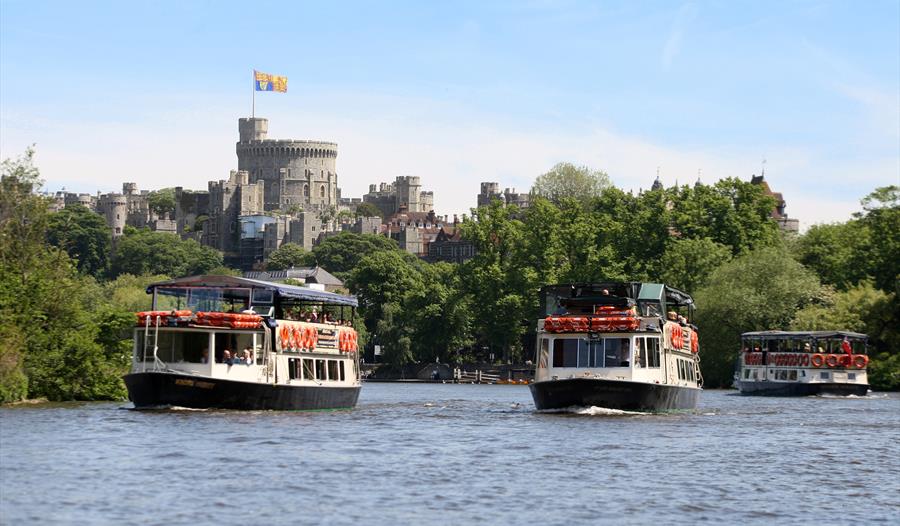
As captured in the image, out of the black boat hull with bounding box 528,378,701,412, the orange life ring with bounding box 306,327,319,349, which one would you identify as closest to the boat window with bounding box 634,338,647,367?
the black boat hull with bounding box 528,378,701,412

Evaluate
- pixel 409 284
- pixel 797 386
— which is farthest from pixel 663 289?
pixel 409 284

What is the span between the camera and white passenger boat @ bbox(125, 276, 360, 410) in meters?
57.2

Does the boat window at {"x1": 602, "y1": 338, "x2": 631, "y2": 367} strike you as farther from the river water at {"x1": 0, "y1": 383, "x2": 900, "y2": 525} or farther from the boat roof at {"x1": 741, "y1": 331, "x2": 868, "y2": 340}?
the boat roof at {"x1": 741, "y1": 331, "x2": 868, "y2": 340}

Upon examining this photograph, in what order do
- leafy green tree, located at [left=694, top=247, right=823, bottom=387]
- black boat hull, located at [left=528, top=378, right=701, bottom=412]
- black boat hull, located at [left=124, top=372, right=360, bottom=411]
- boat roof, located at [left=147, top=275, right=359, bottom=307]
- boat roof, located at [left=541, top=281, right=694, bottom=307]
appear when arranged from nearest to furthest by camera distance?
1. black boat hull, located at [left=124, top=372, right=360, bottom=411]
2. boat roof, located at [left=147, top=275, right=359, bottom=307]
3. black boat hull, located at [left=528, top=378, right=701, bottom=412]
4. boat roof, located at [left=541, top=281, right=694, bottom=307]
5. leafy green tree, located at [left=694, top=247, right=823, bottom=387]

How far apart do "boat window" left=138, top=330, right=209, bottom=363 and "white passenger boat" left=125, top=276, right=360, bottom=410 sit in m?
0.03

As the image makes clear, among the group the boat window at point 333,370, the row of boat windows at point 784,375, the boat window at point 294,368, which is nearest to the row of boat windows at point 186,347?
the boat window at point 294,368

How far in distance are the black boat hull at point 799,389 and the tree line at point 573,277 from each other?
10.4 m

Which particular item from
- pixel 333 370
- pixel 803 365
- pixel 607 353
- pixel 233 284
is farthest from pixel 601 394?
pixel 803 365

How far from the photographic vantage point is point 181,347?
189ft

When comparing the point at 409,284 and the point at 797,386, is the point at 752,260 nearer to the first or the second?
the point at 797,386

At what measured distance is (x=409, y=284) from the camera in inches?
6619

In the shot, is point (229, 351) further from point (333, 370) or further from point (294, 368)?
point (333, 370)

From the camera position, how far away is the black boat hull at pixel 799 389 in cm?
9738

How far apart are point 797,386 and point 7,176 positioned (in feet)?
156
